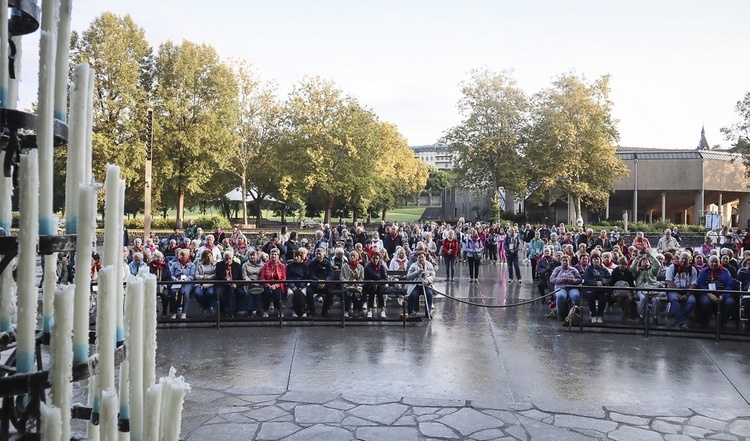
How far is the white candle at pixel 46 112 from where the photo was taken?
1435 millimetres

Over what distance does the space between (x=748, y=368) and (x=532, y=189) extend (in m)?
43.7

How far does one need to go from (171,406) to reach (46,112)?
2.60 feet

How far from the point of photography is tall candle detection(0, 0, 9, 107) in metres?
1.41

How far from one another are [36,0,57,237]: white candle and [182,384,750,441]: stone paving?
195 inches

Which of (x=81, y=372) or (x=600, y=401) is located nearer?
(x=81, y=372)

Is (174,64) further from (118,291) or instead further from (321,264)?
(118,291)

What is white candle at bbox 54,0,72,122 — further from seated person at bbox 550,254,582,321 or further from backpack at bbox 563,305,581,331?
seated person at bbox 550,254,582,321

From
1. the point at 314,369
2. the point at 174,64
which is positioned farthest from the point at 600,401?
the point at 174,64

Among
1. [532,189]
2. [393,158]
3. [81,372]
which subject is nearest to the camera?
[81,372]

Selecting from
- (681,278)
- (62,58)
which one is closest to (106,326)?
(62,58)

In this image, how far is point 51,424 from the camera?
1.36 metres

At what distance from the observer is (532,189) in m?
51.5

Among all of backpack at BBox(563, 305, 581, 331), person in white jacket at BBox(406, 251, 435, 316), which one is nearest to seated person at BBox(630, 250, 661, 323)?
backpack at BBox(563, 305, 581, 331)

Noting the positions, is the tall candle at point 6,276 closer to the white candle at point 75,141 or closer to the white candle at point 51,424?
the white candle at point 75,141
